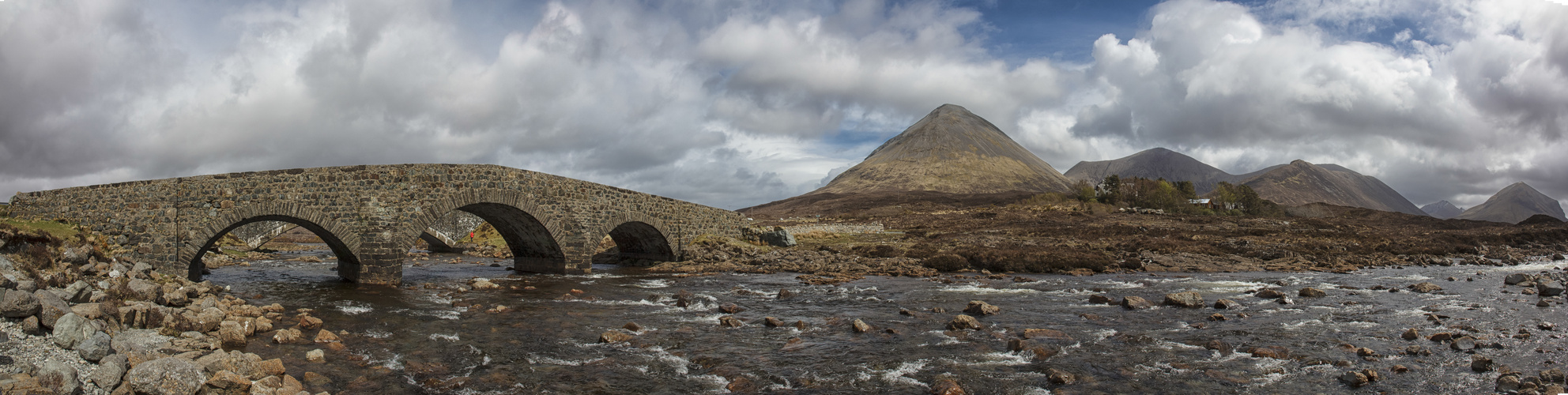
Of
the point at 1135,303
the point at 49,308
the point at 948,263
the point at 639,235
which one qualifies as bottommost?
the point at 1135,303

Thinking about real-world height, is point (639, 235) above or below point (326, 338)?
above

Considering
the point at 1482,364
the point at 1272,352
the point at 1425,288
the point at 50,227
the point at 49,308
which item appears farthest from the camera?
the point at 1425,288

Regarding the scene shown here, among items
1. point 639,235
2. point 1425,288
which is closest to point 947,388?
point 1425,288

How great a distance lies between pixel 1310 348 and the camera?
11.6 metres

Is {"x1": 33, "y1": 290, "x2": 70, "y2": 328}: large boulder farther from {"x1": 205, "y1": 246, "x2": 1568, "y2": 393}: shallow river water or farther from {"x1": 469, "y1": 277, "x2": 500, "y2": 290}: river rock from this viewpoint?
{"x1": 469, "y1": 277, "x2": 500, "y2": 290}: river rock

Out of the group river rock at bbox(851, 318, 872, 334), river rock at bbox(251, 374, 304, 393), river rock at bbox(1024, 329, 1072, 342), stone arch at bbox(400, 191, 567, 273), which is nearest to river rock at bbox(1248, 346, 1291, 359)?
river rock at bbox(1024, 329, 1072, 342)

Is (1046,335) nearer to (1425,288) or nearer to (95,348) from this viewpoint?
(95,348)

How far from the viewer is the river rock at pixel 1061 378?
961 cm

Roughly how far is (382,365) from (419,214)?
13.0 metres

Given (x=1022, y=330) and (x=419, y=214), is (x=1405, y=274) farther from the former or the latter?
(x=419, y=214)

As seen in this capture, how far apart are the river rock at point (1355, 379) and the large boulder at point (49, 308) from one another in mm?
16157

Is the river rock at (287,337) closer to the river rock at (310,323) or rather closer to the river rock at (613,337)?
the river rock at (310,323)

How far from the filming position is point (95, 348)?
8.45 metres

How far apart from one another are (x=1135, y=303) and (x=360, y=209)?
831 inches
